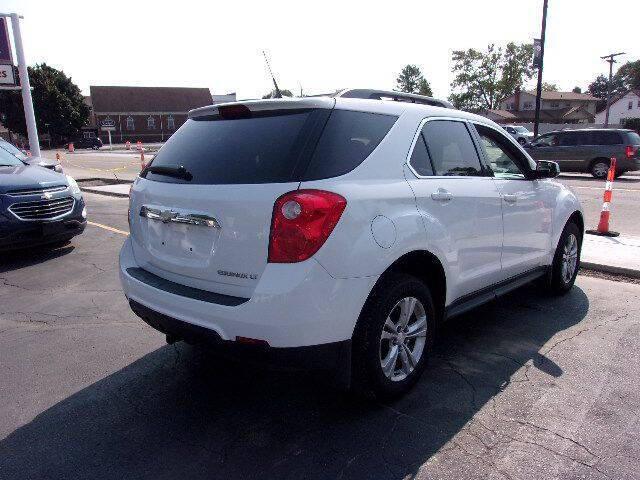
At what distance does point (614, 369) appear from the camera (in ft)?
11.5

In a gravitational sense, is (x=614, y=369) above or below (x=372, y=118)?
below

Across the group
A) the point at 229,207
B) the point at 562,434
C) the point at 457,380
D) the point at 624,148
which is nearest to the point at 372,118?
the point at 229,207

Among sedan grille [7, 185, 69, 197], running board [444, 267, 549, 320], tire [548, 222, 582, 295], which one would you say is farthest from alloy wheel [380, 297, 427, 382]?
sedan grille [7, 185, 69, 197]

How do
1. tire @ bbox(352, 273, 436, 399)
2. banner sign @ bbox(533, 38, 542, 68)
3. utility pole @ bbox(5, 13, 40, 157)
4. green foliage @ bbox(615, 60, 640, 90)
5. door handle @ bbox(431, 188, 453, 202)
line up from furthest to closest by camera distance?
1. green foliage @ bbox(615, 60, 640, 90)
2. banner sign @ bbox(533, 38, 542, 68)
3. utility pole @ bbox(5, 13, 40, 157)
4. door handle @ bbox(431, 188, 453, 202)
5. tire @ bbox(352, 273, 436, 399)

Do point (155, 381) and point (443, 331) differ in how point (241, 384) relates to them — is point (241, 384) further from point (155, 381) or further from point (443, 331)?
point (443, 331)

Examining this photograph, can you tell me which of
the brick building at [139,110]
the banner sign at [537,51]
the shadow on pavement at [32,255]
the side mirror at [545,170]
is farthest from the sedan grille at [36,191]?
the brick building at [139,110]

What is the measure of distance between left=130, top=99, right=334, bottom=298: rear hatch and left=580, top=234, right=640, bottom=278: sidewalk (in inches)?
186

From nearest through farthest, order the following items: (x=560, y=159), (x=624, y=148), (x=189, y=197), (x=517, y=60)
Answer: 1. (x=189, y=197)
2. (x=624, y=148)
3. (x=560, y=159)
4. (x=517, y=60)

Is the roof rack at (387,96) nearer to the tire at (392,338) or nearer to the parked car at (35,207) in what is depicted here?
the tire at (392,338)

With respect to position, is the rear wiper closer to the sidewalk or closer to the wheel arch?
the wheel arch

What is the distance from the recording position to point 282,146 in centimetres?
276

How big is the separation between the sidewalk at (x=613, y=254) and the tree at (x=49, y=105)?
69191 millimetres

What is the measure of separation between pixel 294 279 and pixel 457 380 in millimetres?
1563

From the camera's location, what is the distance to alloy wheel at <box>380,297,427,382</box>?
2998 mm
